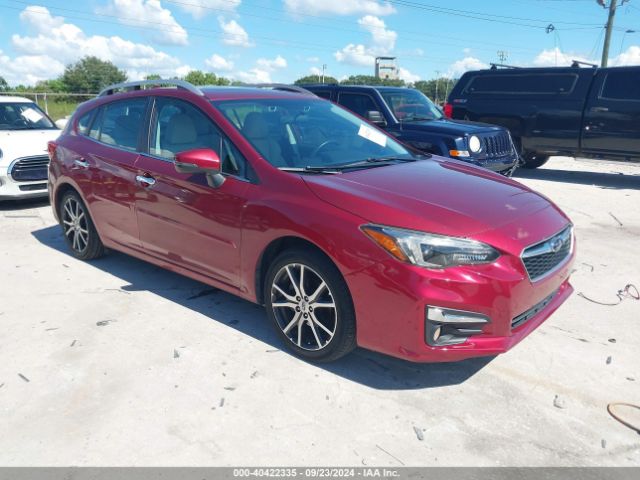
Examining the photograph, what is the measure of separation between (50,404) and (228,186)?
171 cm

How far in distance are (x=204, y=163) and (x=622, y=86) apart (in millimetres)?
9428

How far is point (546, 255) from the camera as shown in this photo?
3.30m

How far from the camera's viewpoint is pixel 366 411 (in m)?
3.05

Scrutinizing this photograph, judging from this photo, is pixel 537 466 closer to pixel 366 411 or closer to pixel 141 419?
pixel 366 411

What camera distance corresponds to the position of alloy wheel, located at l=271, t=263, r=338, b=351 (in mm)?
3371

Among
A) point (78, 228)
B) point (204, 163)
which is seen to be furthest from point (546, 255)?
point (78, 228)

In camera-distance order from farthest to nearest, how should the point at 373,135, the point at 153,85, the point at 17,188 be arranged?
the point at 17,188 → the point at 153,85 → the point at 373,135

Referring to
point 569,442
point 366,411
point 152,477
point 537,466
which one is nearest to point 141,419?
point 152,477

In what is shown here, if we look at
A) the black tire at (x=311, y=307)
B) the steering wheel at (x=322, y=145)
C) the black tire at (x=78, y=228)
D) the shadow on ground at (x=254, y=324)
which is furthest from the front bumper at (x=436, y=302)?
the black tire at (x=78, y=228)

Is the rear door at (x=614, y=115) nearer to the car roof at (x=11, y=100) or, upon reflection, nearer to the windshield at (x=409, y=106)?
the windshield at (x=409, y=106)

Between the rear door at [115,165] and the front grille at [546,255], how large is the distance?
3101 millimetres

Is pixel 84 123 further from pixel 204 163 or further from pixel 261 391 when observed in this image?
pixel 261 391

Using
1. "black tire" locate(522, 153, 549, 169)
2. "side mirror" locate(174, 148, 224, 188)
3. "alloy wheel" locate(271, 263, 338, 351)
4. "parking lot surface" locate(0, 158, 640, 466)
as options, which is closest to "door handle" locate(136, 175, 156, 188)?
"side mirror" locate(174, 148, 224, 188)

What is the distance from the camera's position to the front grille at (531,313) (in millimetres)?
3108
